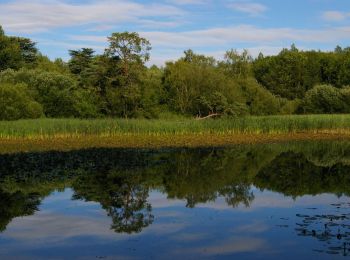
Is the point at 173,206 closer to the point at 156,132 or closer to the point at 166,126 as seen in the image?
the point at 156,132

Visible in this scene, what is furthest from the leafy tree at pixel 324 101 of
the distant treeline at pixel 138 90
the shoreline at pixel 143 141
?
the shoreline at pixel 143 141

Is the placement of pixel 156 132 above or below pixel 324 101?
below

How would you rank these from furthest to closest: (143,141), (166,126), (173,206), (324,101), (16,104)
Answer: (324,101) → (16,104) → (166,126) → (143,141) → (173,206)

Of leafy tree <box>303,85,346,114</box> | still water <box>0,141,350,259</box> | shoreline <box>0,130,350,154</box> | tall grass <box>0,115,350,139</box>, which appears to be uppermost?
leafy tree <box>303,85,346,114</box>

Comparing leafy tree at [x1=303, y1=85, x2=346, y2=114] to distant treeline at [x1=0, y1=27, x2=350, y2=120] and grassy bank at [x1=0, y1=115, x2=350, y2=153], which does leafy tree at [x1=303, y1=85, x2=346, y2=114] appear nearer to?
distant treeline at [x1=0, y1=27, x2=350, y2=120]

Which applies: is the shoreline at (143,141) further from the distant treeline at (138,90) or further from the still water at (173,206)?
the distant treeline at (138,90)

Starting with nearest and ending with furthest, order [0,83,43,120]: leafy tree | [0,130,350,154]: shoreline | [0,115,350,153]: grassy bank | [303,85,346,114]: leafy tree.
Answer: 1. [0,130,350,154]: shoreline
2. [0,115,350,153]: grassy bank
3. [0,83,43,120]: leafy tree
4. [303,85,346,114]: leafy tree

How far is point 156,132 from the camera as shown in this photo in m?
33.7

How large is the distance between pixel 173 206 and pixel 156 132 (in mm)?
18681

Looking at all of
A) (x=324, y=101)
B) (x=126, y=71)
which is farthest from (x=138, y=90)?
(x=324, y=101)

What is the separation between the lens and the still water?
35.6 ft

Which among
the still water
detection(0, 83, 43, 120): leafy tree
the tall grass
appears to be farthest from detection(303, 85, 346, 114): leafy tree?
detection(0, 83, 43, 120): leafy tree

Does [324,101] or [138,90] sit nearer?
[138,90]

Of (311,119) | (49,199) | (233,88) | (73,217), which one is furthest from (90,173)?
(233,88)
